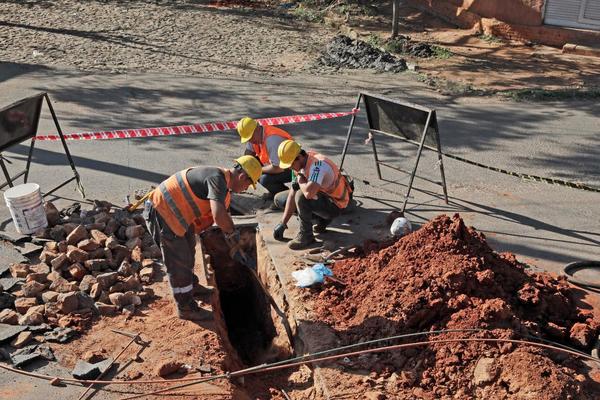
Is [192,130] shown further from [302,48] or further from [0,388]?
[302,48]

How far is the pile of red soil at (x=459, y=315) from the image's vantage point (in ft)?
16.5

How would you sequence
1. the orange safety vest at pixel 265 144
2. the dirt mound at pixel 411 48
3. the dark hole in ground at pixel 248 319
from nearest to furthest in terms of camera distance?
the dark hole in ground at pixel 248 319 < the orange safety vest at pixel 265 144 < the dirt mound at pixel 411 48

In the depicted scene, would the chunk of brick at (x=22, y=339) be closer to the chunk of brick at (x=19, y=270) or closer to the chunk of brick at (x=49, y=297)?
the chunk of brick at (x=49, y=297)

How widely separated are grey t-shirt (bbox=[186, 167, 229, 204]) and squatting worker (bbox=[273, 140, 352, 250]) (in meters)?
1.40

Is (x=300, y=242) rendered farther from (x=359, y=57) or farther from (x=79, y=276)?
(x=359, y=57)

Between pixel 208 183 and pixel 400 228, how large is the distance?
2.65m

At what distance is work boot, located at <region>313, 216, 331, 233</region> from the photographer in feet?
25.4

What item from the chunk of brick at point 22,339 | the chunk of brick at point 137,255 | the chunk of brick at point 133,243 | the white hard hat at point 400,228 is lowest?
the chunk of brick at point 22,339

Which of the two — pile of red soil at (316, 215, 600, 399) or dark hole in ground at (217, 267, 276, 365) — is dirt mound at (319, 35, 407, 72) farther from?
pile of red soil at (316, 215, 600, 399)

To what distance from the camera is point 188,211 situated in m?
5.99

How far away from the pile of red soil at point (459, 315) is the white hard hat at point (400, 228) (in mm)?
746

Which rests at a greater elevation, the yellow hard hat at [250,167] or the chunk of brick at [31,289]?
the yellow hard hat at [250,167]

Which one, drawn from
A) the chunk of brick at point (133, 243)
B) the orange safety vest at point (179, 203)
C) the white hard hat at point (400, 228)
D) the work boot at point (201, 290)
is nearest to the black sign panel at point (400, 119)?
the white hard hat at point (400, 228)

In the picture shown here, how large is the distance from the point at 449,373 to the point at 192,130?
6.35 meters
